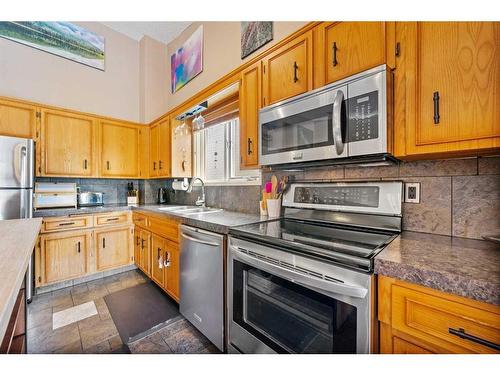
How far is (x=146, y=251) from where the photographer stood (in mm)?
2584

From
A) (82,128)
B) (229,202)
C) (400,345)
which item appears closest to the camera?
(400,345)

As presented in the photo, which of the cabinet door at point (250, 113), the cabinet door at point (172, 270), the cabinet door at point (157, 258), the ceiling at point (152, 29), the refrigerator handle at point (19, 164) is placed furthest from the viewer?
the ceiling at point (152, 29)

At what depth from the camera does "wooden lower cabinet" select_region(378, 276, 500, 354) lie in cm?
62

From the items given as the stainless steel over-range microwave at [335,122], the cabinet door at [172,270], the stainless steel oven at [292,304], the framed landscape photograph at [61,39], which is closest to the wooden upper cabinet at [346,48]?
the stainless steel over-range microwave at [335,122]

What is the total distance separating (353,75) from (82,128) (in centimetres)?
314

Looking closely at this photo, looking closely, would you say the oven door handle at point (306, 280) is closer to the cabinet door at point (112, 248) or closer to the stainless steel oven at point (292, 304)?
the stainless steel oven at point (292, 304)

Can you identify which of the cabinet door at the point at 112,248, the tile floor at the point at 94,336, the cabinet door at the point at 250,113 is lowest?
the tile floor at the point at 94,336

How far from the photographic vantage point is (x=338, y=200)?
1.44 m

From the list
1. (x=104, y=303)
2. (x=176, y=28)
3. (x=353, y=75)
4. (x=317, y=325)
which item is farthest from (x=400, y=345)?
(x=176, y=28)

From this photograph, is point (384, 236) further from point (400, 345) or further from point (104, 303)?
point (104, 303)

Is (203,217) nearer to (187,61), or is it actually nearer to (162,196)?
(162,196)

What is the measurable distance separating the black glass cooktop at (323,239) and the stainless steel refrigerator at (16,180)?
2186 mm

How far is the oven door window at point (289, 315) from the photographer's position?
86 cm

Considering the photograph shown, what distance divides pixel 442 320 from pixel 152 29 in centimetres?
422
